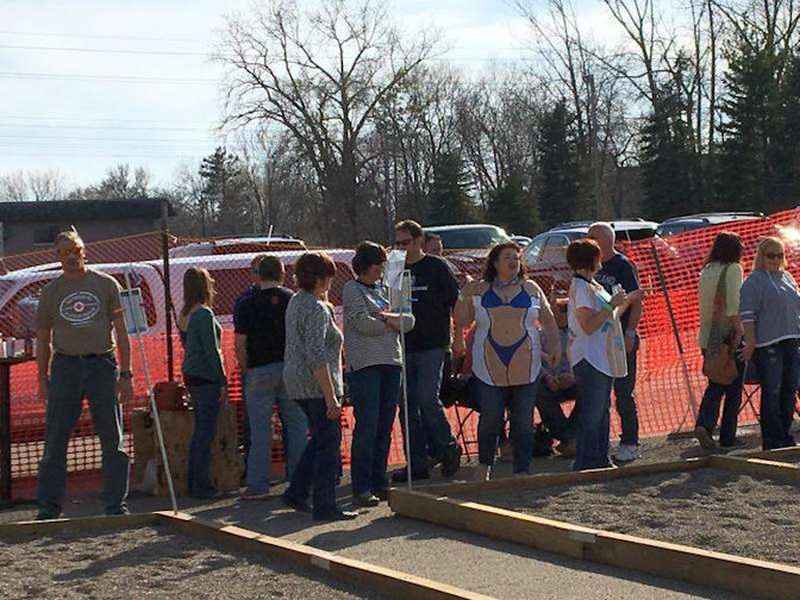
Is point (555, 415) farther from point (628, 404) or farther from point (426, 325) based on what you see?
point (426, 325)

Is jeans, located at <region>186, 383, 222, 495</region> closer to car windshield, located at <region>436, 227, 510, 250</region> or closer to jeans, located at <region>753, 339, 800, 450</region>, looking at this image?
jeans, located at <region>753, 339, 800, 450</region>

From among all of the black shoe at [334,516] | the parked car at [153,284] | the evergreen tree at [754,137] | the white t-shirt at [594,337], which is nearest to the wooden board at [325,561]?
the black shoe at [334,516]

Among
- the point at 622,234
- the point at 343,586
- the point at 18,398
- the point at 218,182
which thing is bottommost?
the point at 343,586

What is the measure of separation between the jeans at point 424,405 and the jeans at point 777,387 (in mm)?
2511

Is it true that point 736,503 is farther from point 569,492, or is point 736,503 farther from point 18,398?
point 18,398

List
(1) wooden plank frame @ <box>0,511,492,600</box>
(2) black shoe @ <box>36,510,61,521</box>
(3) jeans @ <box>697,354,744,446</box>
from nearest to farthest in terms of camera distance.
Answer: (1) wooden plank frame @ <box>0,511,492,600</box>, (2) black shoe @ <box>36,510,61,521</box>, (3) jeans @ <box>697,354,744,446</box>

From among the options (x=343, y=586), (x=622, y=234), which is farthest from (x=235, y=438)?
(x=622, y=234)

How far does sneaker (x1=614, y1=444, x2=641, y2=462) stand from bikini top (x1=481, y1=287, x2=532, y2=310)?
76.7 inches

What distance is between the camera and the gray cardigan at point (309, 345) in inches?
345

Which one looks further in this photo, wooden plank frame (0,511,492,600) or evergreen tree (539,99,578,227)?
evergreen tree (539,99,578,227)

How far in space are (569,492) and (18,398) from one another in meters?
5.26

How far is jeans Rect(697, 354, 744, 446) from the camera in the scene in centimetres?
1136

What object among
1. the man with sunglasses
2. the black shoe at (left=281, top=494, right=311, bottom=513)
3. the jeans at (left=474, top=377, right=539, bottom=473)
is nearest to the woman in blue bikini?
the jeans at (left=474, top=377, right=539, bottom=473)

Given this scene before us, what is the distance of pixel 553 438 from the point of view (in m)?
11.8
